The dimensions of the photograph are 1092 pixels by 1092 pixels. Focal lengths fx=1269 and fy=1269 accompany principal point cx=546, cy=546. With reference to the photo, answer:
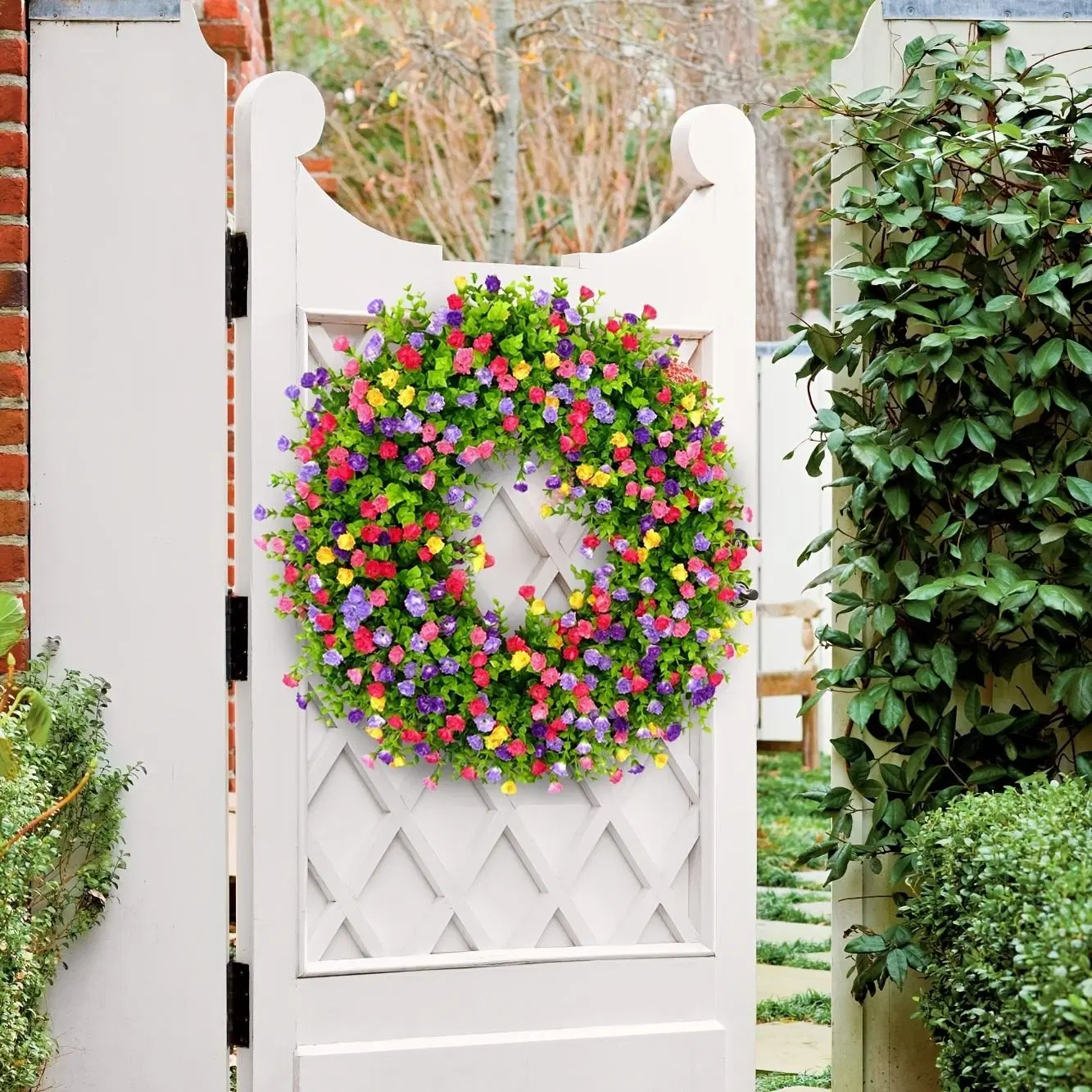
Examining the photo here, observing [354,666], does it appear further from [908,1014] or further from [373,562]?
[908,1014]

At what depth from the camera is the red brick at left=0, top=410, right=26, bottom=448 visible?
2.07 metres

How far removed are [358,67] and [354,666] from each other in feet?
28.1

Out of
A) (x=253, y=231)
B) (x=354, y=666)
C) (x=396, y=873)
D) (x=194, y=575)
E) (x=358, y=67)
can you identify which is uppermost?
(x=358, y=67)

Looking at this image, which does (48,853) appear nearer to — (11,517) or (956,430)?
(11,517)

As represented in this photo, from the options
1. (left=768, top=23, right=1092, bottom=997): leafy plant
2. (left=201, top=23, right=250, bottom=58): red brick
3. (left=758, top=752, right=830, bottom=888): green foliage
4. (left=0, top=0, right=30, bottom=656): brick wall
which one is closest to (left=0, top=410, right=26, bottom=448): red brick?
(left=0, top=0, right=30, bottom=656): brick wall

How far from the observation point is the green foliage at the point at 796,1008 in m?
3.00

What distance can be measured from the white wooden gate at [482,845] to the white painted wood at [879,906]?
200mm

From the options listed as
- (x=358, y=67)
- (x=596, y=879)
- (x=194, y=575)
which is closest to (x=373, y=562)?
(x=194, y=575)

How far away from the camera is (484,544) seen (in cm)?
217

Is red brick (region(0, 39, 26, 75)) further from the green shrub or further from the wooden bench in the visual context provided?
the wooden bench

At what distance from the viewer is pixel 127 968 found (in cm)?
212

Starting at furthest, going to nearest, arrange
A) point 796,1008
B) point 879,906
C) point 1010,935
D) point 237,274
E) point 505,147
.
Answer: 1. point 505,147
2. point 796,1008
3. point 879,906
4. point 237,274
5. point 1010,935

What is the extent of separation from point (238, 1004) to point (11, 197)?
4.58ft

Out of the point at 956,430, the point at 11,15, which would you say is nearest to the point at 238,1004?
the point at 956,430
